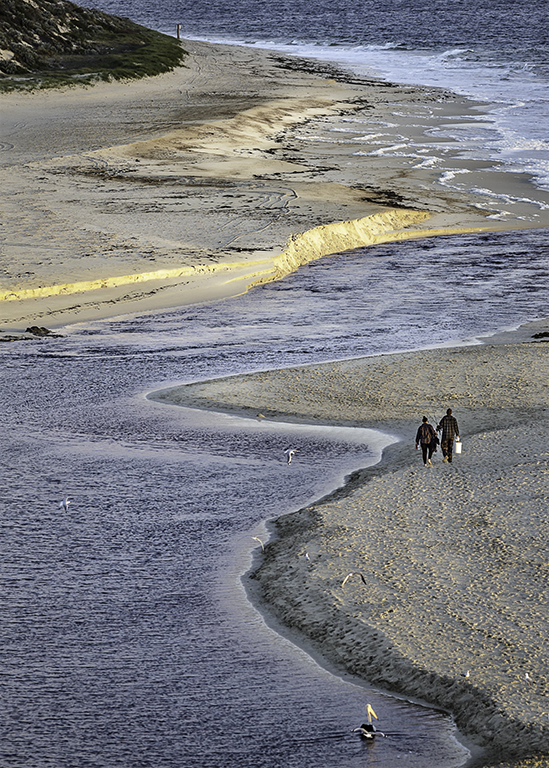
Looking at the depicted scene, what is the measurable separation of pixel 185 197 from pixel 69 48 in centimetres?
3674

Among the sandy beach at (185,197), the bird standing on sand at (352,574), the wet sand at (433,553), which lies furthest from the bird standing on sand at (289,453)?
the sandy beach at (185,197)

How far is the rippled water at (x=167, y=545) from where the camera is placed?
Answer: 7.99 m

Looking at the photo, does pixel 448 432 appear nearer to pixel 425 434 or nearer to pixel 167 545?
pixel 425 434

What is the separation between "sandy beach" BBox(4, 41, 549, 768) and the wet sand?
27mm

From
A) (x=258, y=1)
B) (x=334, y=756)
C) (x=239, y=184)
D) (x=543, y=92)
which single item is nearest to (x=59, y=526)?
(x=334, y=756)

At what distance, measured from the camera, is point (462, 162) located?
4100 cm

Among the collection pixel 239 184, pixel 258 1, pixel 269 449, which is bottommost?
pixel 269 449

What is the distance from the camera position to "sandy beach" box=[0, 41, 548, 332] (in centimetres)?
2356

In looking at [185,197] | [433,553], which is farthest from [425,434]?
[185,197]

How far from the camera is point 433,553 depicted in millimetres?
10648

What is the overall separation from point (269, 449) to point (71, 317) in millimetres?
8454

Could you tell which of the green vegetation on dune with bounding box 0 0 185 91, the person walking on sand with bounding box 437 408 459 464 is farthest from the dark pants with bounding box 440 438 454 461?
the green vegetation on dune with bounding box 0 0 185 91

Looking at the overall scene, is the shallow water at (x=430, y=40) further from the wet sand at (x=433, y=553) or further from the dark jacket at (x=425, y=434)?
the dark jacket at (x=425, y=434)

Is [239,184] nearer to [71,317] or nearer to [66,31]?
[71,317]
